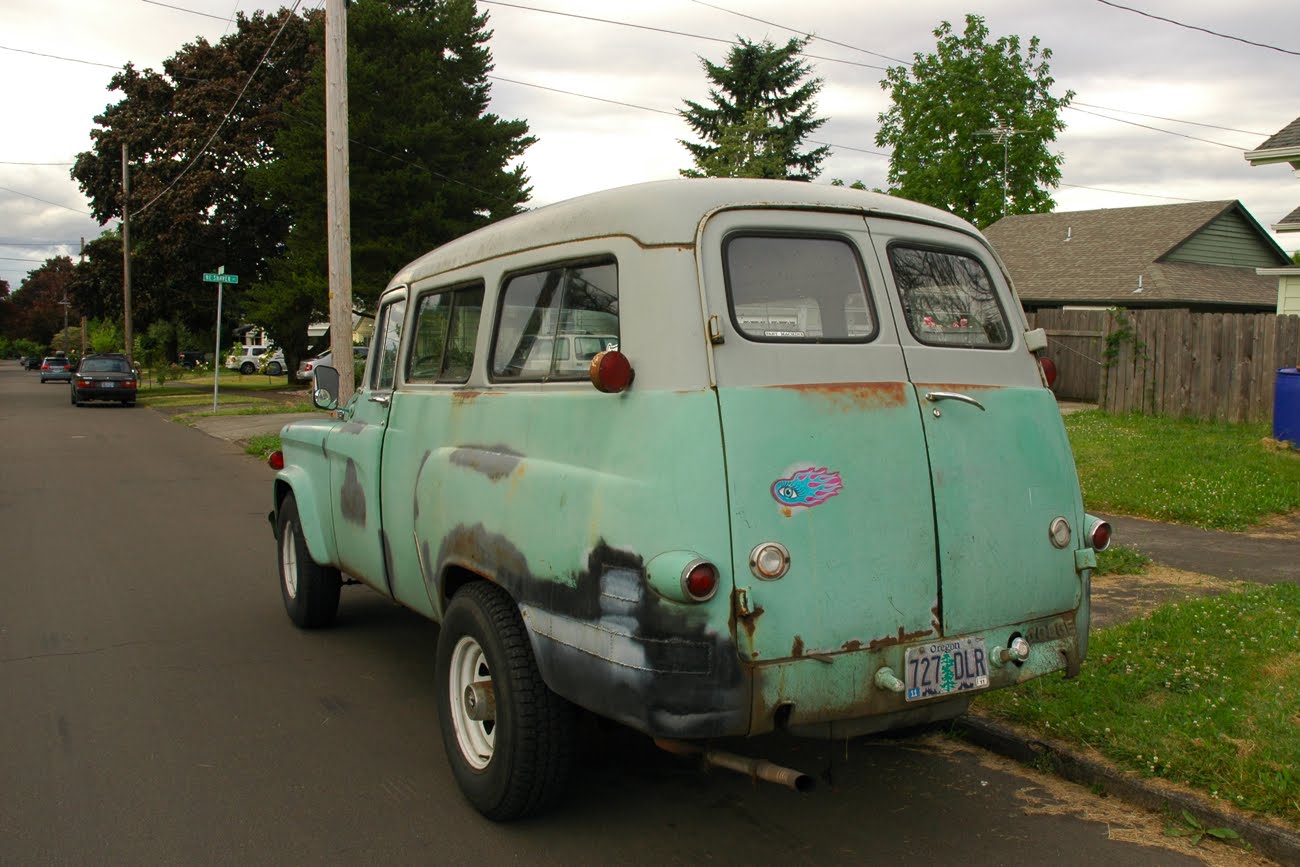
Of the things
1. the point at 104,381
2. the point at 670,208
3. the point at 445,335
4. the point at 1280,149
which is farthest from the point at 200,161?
the point at 670,208

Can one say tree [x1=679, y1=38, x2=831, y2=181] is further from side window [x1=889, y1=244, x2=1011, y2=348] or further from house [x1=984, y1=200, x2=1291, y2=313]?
side window [x1=889, y1=244, x2=1011, y2=348]

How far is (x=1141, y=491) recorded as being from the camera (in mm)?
9984

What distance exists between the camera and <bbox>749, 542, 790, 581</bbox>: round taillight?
322 cm

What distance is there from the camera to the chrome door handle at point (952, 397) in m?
3.66

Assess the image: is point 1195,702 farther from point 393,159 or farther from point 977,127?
point 977,127

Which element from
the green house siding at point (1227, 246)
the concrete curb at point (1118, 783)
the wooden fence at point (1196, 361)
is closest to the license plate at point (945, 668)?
the concrete curb at point (1118, 783)

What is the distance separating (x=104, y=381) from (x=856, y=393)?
33263 mm

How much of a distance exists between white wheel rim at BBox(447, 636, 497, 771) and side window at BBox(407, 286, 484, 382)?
115cm

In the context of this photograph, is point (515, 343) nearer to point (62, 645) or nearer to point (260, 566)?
point (62, 645)

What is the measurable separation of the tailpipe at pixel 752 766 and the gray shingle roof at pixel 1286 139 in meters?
14.9

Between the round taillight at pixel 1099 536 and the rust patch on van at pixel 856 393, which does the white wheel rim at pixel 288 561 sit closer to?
the rust patch on van at pixel 856 393

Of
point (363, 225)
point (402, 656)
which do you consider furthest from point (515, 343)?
point (363, 225)

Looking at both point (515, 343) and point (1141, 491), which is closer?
point (515, 343)

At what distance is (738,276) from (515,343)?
1.10 metres
